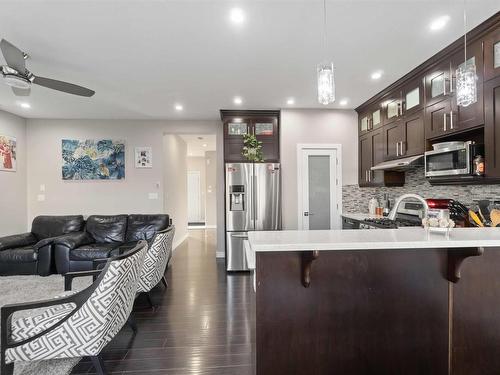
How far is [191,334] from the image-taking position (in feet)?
8.27

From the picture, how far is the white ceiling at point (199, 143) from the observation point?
7141 mm

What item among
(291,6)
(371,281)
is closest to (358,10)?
(291,6)

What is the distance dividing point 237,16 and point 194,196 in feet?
28.6

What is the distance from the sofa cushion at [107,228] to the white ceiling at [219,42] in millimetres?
1994

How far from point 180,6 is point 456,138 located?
10.0 ft

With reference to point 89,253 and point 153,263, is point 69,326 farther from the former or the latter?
point 89,253

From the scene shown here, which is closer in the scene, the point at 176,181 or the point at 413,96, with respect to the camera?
the point at 413,96

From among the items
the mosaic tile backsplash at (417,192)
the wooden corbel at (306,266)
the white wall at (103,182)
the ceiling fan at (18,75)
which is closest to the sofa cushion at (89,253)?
the white wall at (103,182)

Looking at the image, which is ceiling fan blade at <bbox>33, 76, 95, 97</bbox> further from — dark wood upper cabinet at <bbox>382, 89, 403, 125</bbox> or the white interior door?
the white interior door

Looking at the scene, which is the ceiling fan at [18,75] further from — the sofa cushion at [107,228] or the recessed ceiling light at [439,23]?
the recessed ceiling light at [439,23]

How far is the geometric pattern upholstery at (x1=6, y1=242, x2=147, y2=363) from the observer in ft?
5.72

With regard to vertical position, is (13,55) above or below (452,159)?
above

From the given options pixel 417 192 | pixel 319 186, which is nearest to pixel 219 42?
pixel 319 186

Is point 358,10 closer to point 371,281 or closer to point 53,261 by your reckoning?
point 371,281
